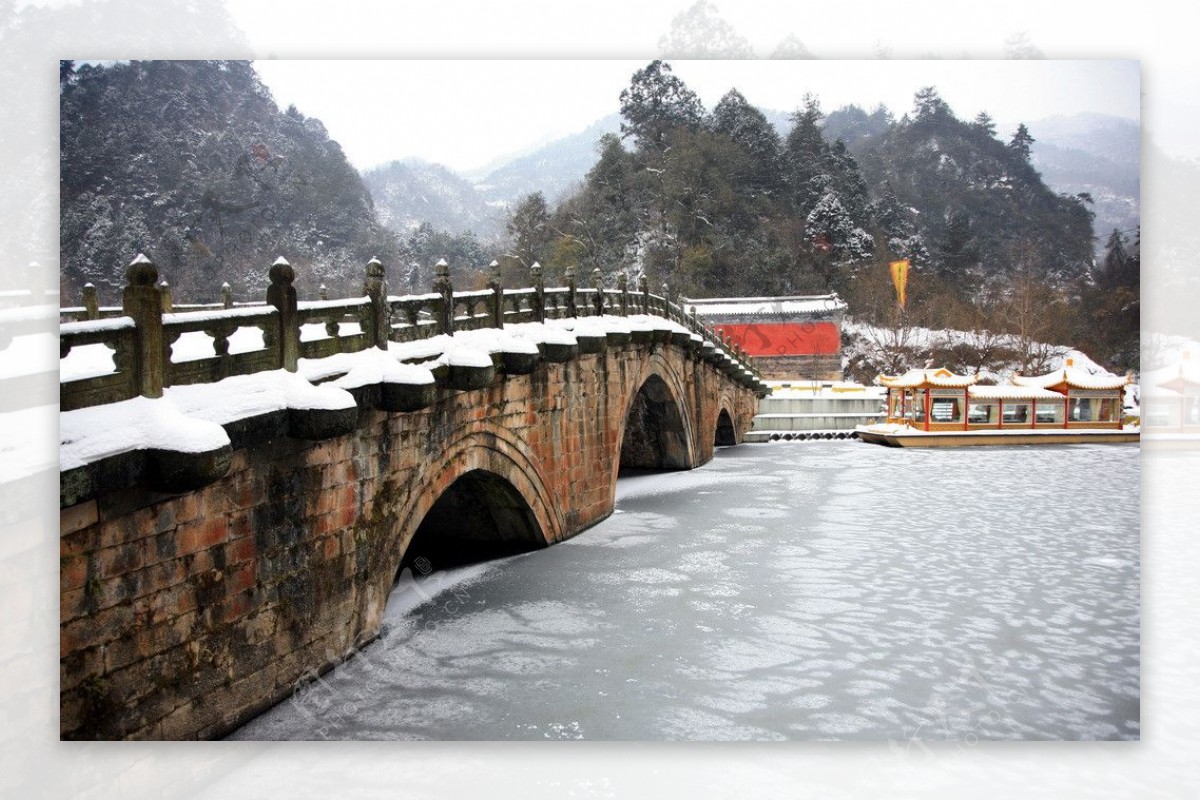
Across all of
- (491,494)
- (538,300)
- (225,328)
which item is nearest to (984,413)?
(538,300)

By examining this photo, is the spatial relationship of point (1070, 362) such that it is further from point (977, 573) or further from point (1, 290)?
point (1, 290)

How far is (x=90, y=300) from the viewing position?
5449mm

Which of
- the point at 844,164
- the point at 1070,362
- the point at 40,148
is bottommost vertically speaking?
the point at 1070,362

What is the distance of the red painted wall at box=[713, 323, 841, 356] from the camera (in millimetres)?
22938

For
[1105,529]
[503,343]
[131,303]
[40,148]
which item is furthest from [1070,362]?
[40,148]

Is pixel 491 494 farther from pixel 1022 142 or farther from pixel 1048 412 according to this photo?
pixel 1048 412

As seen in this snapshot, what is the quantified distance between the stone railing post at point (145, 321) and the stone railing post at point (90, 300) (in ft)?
4.46

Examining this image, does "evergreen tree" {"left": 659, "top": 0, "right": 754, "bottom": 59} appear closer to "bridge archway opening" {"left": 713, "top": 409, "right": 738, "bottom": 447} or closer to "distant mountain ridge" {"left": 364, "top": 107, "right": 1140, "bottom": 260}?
"distant mountain ridge" {"left": 364, "top": 107, "right": 1140, "bottom": 260}

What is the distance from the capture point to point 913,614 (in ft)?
23.3

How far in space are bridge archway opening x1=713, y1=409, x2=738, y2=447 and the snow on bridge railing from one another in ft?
43.9

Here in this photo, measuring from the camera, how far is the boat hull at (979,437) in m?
12.0

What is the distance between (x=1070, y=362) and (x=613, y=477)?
20.6ft

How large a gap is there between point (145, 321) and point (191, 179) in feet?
6.90

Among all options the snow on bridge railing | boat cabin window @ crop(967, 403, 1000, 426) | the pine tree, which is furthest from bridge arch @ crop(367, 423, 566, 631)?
boat cabin window @ crop(967, 403, 1000, 426)
